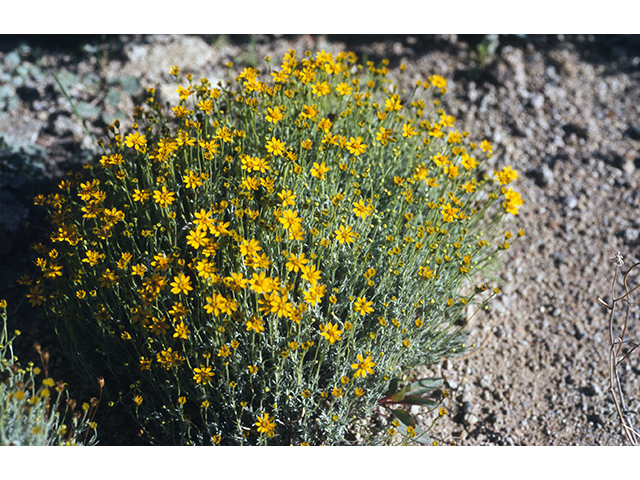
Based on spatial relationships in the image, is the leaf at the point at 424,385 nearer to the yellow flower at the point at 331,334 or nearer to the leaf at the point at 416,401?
the leaf at the point at 416,401

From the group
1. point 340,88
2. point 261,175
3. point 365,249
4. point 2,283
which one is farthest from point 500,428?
point 2,283

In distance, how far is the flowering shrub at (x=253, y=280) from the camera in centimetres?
227

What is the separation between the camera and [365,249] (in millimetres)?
2693

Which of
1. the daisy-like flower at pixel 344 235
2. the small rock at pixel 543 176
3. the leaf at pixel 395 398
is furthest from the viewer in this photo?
the small rock at pixel 543 176

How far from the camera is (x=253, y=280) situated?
2137 millimetres

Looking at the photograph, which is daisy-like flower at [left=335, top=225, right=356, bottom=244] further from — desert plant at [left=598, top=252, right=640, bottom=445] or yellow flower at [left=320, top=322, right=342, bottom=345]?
desert plant at [left=598, top=252, right=640, bottom=445]

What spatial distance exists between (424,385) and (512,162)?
8.20 feet

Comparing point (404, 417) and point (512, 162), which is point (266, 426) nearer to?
point (404, 417)

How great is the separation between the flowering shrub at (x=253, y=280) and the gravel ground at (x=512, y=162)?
519mm

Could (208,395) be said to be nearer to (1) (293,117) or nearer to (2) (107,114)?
(1) (293,117)

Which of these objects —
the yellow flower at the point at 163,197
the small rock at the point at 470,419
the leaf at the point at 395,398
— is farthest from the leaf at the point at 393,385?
the yellow flower at the point at 163,197

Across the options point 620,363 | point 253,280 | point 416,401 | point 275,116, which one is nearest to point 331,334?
point 253,280

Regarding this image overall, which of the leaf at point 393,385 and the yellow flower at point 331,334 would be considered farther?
the leaf at point 393,385

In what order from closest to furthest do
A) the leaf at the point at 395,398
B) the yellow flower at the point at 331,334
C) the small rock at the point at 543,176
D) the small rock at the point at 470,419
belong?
the yellow flower at the point at 331,334 → the leaf at the point at 395,398 → the small rock at the point at 470,419 → the small rock at the point at 543,176
